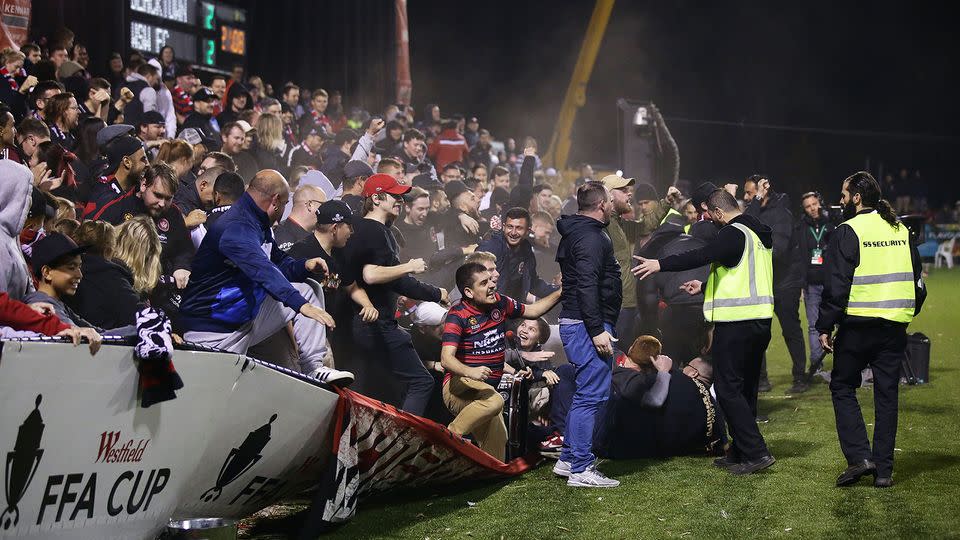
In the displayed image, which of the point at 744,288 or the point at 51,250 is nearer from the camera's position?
the point at 51,250

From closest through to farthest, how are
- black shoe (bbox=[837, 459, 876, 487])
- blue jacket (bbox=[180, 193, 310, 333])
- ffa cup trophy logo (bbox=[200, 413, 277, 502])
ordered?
ffa cup trophy logo (bbox=[200, 413, 277, 502])
blue jacket (bbox=[180, 193, 310, 333])
black shoe (bbox=[837, 459, 876, 487])

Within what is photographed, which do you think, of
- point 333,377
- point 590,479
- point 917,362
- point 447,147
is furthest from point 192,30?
point 333,377

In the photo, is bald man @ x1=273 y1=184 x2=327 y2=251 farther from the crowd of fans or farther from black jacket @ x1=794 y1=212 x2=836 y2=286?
black jacket @ x1=794 y1=212 x2=836 y2=286

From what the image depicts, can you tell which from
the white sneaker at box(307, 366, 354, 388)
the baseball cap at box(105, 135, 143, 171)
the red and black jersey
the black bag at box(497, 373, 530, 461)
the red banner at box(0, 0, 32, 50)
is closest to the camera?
the white sneaker at box(307, 366, 354, 388)

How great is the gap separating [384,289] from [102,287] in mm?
2322

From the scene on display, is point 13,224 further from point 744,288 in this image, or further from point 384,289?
point 744,288

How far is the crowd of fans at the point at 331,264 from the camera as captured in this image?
6125mm

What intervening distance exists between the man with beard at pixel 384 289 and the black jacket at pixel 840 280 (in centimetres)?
274

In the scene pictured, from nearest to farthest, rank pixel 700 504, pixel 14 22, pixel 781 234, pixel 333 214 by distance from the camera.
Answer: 1. pixel 700 504
2. pixel 333 214
3. pixel 781 234
4. pixel 14 22

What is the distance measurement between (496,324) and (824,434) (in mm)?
3326

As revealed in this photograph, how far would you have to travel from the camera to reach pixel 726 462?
7852 mm

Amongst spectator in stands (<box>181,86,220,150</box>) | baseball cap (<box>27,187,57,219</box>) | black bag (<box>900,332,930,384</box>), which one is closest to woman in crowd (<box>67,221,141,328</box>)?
baseball cap (<box>27,187,57,219</box>)

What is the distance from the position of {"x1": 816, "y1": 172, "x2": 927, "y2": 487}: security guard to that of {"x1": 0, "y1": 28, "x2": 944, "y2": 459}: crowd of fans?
1297 millimetres

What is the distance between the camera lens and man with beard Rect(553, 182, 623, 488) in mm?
7242
